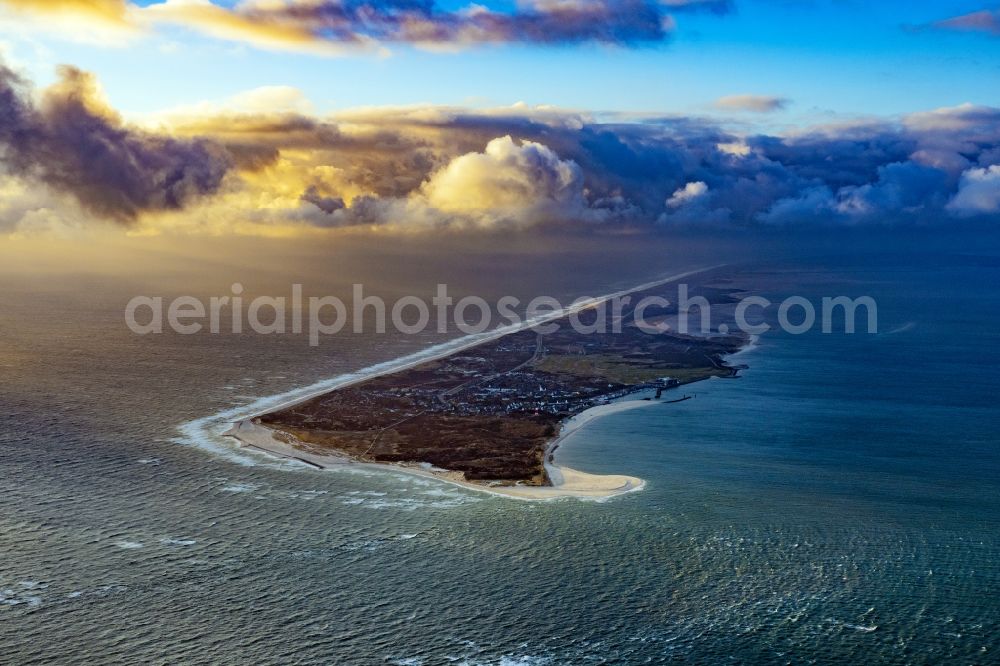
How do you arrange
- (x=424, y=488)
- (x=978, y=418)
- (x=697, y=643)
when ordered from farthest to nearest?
(x=978, y=418) → (x=424, y=488) → (x=697, y=643)

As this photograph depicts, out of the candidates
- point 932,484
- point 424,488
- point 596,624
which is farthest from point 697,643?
point 932,484

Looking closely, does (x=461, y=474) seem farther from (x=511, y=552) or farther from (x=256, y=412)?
(x=256, y=412)

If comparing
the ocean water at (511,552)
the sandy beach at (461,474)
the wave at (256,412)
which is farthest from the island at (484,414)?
the ocean water at (511,552)

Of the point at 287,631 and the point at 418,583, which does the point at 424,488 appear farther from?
the point at 287,631

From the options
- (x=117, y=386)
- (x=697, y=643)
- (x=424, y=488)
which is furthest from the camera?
(x=117, y=386)

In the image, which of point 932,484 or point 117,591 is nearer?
point 117,591

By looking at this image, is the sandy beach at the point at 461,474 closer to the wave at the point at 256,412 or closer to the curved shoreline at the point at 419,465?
the curved shoreline at the point at 419,465
